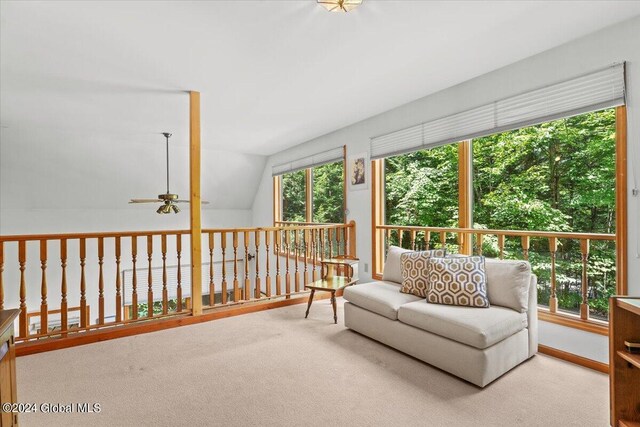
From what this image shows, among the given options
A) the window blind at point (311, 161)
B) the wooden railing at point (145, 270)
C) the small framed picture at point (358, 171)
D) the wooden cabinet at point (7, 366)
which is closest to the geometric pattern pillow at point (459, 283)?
the wooden railing at point (145, 270)

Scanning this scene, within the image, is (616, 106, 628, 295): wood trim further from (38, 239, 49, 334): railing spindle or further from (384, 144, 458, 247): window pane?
(38, 239, 49, 334): railing spindle

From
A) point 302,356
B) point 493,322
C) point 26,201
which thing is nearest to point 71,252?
point 26,201

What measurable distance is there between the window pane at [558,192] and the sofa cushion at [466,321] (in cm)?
69

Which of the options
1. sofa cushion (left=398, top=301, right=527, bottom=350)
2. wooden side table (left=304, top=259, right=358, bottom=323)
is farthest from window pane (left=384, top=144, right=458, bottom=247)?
A: sofa cushion (left=398, top=301, right=527, bottom=350)

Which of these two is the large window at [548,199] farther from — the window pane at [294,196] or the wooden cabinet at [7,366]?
the wooden cabinet at [7,366]

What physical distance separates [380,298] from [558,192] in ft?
5.74

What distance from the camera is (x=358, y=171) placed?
4.56 m

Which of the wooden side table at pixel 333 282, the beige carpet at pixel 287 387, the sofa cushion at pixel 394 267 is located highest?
the sofa cushion at pixel 394 267

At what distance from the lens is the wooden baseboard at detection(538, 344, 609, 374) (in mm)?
2297

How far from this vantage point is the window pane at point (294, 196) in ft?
20.4

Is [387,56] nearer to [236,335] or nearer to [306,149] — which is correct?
[236,335]

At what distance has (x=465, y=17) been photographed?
216 cm

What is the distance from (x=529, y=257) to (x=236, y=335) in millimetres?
2706

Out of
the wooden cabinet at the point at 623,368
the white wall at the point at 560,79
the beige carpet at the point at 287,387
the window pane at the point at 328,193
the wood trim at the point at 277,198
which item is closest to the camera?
the wooden cabinet at the point at 623,368
